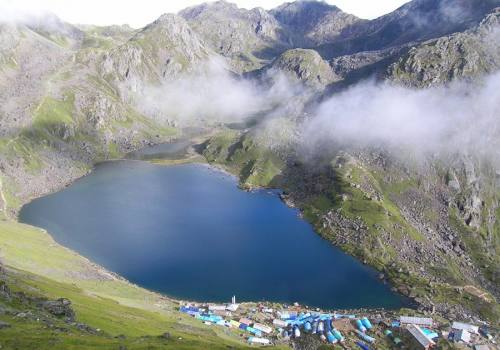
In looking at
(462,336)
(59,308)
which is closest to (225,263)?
(462,336)

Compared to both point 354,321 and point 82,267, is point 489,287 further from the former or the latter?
point 82,267

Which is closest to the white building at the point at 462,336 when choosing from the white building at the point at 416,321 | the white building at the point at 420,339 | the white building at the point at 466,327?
the white building at the point at 466,327

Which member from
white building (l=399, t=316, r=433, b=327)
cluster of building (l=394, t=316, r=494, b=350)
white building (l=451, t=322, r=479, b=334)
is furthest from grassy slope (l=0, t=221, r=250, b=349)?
white building (l=451, t=322, r=479, b=334)

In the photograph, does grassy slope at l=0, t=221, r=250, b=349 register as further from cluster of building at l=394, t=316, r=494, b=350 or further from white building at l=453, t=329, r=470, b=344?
white building at l=453, t=329, r=470, b=344

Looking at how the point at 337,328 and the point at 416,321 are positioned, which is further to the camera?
the point at 416,321

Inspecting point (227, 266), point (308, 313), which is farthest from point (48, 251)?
point (308, 313)

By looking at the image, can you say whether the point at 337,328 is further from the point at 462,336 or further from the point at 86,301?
the point at 86,301

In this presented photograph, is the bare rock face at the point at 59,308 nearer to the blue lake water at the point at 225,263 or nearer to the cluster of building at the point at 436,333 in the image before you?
the blue lake water at the point at 225,263

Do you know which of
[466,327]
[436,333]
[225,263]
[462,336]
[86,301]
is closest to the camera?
[86,301]
